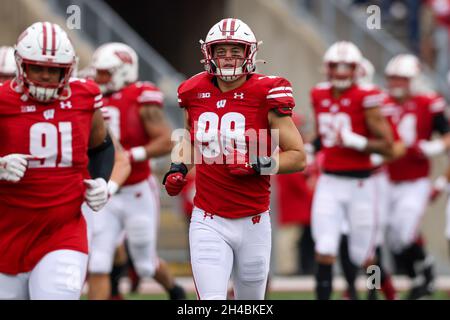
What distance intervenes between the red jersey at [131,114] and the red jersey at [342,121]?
1.28 meters

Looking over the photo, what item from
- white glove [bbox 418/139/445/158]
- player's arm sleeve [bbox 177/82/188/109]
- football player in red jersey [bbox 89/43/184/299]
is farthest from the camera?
white glove [bbox 418/139/445/158]

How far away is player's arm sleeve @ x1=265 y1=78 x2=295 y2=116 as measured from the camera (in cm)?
619

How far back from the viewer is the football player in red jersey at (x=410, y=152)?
36.1 feet

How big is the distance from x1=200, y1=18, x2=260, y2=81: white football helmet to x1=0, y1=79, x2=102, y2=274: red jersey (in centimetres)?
76

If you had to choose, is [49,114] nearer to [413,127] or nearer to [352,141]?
[352,141]

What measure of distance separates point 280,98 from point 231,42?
398 mm

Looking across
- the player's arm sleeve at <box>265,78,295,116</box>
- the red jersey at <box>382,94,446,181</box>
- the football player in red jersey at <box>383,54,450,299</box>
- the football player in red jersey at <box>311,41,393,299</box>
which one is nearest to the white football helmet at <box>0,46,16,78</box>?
the football player in red jersey at <box>311,41,393,299</box>

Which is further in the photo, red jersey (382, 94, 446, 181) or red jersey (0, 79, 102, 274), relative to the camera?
red jersey (382, 94, 446, 181)

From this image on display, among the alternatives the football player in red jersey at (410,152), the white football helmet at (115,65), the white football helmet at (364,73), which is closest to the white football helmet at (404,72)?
the football player in red jersey at (410,152)

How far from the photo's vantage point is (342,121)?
923 centimetres

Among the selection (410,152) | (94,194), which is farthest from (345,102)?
(94,194)

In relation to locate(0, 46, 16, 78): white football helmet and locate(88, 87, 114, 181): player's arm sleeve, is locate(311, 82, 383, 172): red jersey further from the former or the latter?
locate(88, 87, 114, 181): player's arm sleeve

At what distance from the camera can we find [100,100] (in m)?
6.39

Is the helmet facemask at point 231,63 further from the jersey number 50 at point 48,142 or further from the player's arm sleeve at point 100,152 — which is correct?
the jersey number 50 at point 48,142
